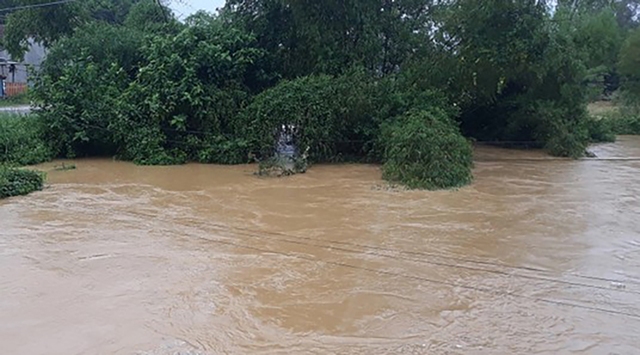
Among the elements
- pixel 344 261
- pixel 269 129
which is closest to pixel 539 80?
pixel 269 129

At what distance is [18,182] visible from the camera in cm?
1104

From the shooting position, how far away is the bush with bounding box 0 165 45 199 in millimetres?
10719

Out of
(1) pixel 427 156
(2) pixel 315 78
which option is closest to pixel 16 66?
(2) pixel 315 78

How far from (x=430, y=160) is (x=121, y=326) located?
7963mm

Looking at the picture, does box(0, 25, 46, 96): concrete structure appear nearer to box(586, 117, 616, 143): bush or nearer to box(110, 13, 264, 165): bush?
box(110, 13, 264, 165): bush

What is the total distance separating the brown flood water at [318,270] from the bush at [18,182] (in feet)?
0.86

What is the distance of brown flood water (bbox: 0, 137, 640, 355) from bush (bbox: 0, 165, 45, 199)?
26cm

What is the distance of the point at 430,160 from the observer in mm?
12133

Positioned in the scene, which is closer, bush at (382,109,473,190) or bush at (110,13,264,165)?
bush at (382,109,473,190)

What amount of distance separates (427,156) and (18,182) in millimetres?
7549

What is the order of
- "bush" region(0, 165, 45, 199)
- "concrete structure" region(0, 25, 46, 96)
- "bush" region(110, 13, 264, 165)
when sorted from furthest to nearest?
"concrete structure" region(0, 25, 46, 96)
"bush" region(110, 13, 264, 165)
"bush" region(0, 165, 45, 199)

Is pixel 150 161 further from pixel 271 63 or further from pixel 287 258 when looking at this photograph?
pixel 287 258

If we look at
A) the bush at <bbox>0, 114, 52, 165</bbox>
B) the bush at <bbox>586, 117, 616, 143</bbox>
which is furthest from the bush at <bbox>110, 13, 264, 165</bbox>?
the bush at <bbox>586, 117, 616, 143</bbox>

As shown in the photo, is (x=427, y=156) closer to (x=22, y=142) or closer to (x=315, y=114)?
(x=315, y=114)
